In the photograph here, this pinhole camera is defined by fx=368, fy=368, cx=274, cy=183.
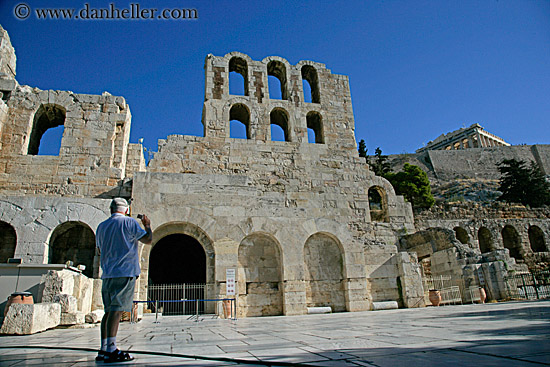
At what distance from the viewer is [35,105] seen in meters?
14.5

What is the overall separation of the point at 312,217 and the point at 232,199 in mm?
3516

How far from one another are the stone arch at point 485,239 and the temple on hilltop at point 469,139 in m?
57.1

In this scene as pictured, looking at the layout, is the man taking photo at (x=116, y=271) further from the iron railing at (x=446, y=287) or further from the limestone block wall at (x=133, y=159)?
Result: the iron railing at (x=446, y=287)

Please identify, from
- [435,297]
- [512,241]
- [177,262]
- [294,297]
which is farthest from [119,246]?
[512,241]

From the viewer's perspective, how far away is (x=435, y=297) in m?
14.9

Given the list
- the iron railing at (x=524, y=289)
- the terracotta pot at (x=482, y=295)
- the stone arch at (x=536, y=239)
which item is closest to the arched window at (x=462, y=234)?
the stone arch at (x=536, y=239)

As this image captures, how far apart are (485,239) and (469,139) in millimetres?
66574

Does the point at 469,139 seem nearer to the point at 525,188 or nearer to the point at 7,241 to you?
the point at 525,188

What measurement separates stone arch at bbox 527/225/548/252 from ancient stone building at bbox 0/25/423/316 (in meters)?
19.8

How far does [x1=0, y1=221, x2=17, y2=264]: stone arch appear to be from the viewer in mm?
12578

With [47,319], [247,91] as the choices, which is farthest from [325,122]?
[47,319]

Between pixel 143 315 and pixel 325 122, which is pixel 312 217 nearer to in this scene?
pixel 325 122

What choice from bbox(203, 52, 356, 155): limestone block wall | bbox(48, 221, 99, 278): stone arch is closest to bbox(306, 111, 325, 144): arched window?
bbox(203, 52, 356, 155): limestone block wall

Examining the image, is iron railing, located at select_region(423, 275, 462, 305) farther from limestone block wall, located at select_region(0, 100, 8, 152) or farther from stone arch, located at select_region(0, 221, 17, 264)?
limestone block wall, located at select_region(0, 100, 8, 152)
